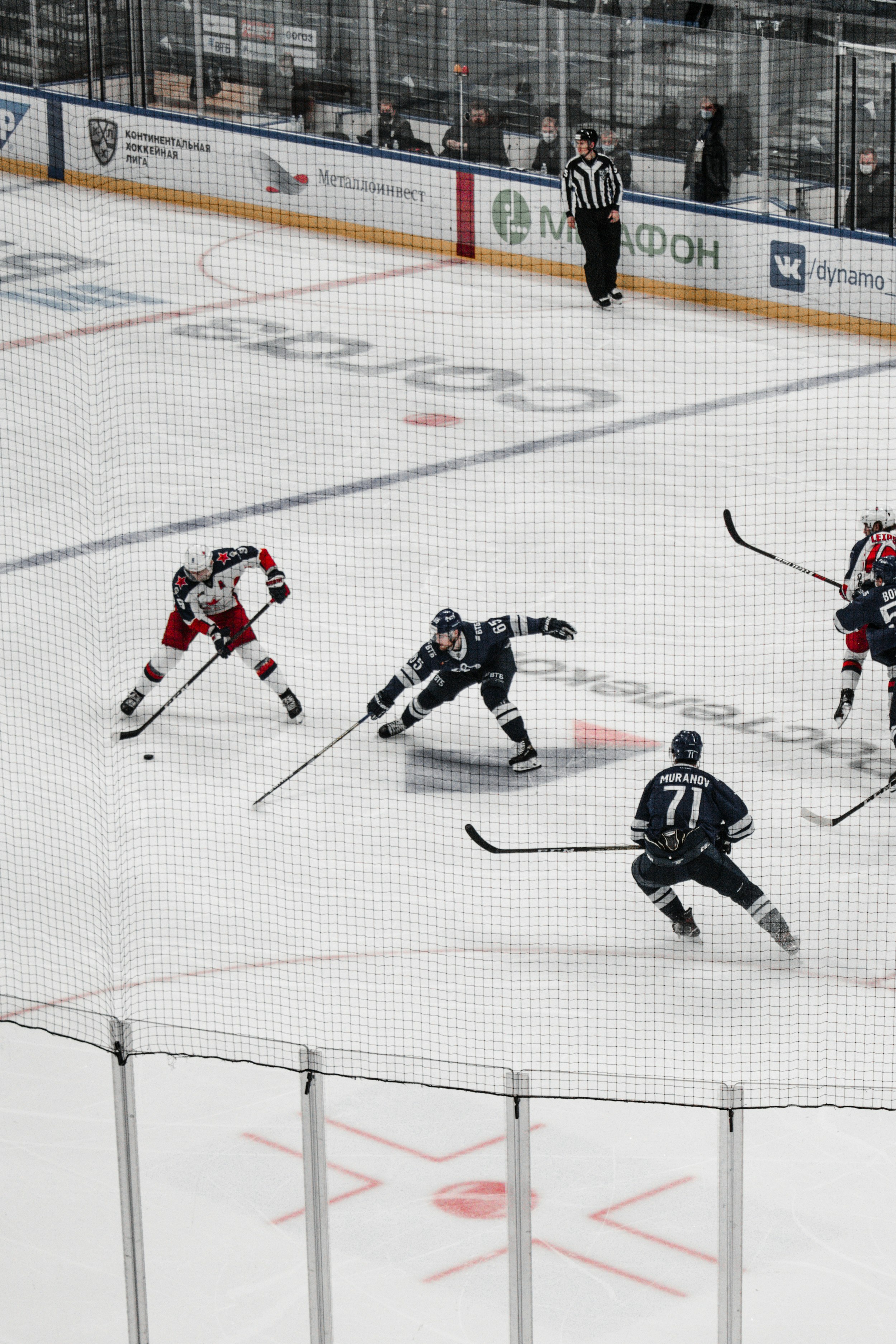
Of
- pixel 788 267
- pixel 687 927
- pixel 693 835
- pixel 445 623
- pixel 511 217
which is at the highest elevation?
pixel 511 217

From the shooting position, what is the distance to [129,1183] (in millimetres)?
5266

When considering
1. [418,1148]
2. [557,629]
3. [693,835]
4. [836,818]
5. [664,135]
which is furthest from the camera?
[664,135]

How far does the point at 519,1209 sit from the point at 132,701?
5677 millimetres

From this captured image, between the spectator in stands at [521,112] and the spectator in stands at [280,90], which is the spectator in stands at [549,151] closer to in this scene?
the spectator in stands at [521,112]

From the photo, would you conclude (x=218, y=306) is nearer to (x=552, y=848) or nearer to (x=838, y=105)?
(x=838, y=105)

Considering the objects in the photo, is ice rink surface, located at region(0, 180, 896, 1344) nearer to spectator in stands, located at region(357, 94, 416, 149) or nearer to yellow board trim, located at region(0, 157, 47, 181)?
spectator in stands, located at region(357, 94, 416, 149)

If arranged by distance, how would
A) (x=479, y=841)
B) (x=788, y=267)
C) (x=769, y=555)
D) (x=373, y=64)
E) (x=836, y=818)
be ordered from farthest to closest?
(x=373, y=64) < (x=788, y=267) < (x=769, y=555) < (x=836, y=818) < (x=479, y=841)

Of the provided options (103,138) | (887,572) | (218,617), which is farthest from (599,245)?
(887,572)

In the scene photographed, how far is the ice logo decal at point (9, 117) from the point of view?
20.4 meters

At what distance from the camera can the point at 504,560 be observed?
12.4 meters

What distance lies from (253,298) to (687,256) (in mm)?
3682

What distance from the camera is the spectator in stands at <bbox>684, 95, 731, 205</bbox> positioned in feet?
53.3

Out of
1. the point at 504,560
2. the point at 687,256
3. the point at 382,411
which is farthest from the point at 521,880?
the point at 687,256

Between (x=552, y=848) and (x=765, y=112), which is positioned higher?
(x=765, y=112)
